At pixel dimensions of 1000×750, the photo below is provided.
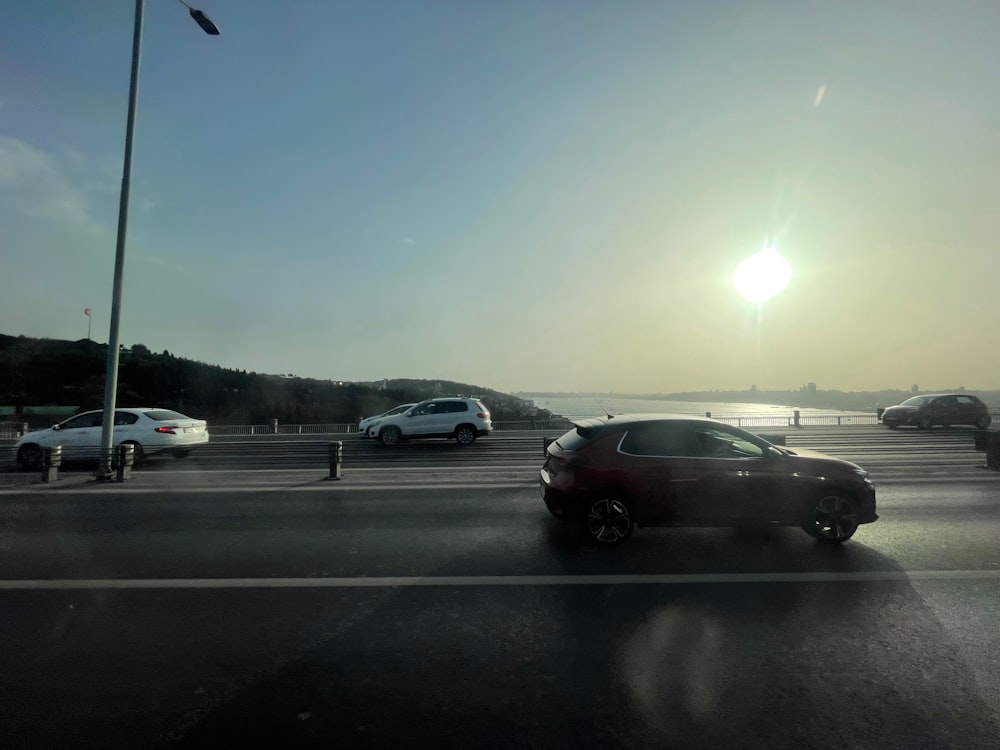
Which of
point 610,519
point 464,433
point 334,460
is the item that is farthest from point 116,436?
point 610,519

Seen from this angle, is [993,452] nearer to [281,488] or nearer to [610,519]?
[610,519]

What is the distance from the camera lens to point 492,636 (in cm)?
486

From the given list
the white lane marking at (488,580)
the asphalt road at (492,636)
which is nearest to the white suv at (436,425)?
the asphalt road at (492,636)

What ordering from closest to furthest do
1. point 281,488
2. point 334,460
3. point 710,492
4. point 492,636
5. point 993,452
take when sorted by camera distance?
point 492,636 → point 710,492 → point 281,488 → point 334,460 → point 993,452

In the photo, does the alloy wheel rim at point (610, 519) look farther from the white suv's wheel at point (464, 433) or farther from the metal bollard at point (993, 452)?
the white suv's wheel at point (464, 433)

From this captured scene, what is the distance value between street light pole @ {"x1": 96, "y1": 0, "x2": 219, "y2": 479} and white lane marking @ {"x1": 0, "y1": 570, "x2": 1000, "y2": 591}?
25.6 feet

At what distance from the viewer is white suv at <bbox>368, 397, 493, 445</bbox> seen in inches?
923

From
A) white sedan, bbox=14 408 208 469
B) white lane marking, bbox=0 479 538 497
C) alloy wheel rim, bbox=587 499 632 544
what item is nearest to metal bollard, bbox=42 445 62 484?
white lane marking, bbox=0 479 538 497

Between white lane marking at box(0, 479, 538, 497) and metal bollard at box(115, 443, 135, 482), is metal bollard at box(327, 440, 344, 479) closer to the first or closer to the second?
white lane marking at box(0, 479, 538, 497)

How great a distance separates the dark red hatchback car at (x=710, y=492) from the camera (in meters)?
7.53

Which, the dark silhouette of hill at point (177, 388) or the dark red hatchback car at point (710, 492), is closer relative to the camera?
the dark red hatchback car at point (710, 492)

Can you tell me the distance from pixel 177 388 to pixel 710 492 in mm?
64307

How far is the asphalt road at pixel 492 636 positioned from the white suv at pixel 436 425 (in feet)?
47.3

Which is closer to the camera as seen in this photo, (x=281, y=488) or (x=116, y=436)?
(x=281, y=488)
